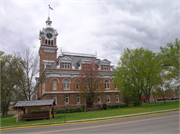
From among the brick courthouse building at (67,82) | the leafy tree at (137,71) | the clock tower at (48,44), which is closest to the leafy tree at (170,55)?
the leafy tree at (137,71)

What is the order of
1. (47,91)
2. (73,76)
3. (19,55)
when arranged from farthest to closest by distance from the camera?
1. (73,76)
2. (47,91)
3. (19,55)

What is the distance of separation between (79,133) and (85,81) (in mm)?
24548

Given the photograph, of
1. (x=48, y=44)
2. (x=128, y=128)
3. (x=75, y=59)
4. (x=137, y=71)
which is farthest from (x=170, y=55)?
(x=48, y=44)

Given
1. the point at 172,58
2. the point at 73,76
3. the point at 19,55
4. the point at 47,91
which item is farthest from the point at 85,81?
the point at 172,58

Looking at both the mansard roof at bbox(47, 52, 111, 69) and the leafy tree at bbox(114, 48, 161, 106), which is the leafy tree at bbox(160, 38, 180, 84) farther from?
the mansard roof at bbox(47, 52, 111, 69)

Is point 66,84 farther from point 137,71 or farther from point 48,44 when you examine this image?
point 48,44

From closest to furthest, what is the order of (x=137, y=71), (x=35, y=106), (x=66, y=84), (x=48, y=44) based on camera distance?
(x=35, y=106) → (x=137, y=71) → (x=66, y=84) → (x=48, y=44)

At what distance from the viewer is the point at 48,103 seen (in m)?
22.0

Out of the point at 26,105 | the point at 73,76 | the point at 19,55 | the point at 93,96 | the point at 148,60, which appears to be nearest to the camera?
the point at 26,105

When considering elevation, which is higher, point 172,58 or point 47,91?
point 172,58

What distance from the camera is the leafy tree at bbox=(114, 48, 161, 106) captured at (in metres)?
30.1

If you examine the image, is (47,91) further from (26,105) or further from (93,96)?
(26,105)

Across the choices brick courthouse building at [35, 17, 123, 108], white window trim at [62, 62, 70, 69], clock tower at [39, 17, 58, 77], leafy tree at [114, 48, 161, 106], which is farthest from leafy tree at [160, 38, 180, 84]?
clock tower at [39, 17, 58, 77]

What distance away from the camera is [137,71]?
30.8 m
